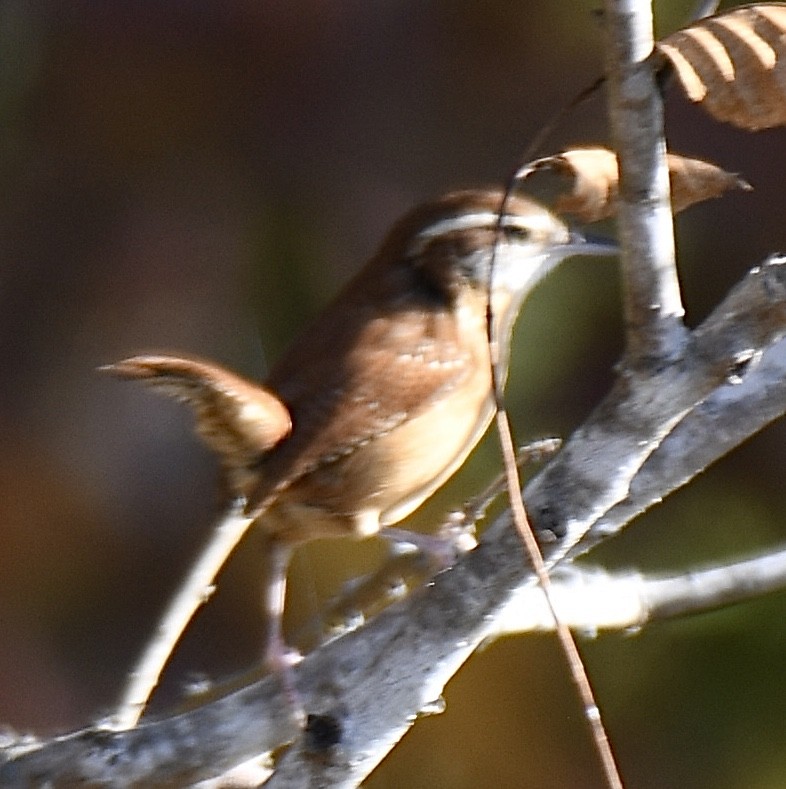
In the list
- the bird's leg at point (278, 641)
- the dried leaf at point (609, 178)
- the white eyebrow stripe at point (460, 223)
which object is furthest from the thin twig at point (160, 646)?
the dried leaf at point (609, 178)

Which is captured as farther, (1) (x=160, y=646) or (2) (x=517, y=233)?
(1) (x=160, y=646)

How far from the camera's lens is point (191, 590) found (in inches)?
101

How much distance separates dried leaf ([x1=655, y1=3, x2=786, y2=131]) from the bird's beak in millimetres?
711

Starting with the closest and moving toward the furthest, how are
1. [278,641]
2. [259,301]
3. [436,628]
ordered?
[436,628], [278,641], [259,301]

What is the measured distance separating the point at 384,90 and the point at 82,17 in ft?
2.50

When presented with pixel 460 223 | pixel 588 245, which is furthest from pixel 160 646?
pixel 588 245

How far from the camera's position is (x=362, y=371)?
2.17m

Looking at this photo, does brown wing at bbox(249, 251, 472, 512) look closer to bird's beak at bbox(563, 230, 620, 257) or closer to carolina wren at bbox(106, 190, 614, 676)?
carolina wren at bbox(106, 190, 614, 676)

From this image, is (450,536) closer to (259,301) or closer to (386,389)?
(386,389)

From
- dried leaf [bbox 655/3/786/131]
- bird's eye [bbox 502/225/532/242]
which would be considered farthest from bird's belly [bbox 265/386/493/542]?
dried leaf [bbox 655/3/786/131]

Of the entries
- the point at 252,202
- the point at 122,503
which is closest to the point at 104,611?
the point at 122,503

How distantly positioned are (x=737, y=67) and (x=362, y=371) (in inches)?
34.3

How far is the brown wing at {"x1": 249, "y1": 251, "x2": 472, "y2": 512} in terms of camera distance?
2088 mm

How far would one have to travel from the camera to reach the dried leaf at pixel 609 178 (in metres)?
1.64
